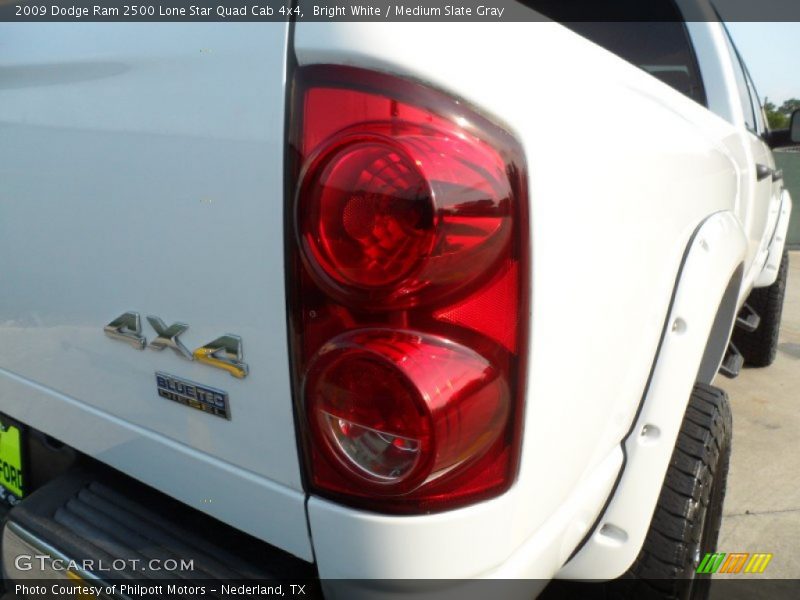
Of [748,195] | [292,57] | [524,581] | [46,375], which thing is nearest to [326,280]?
[292,57]

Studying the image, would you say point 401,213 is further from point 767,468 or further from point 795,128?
point 795,128

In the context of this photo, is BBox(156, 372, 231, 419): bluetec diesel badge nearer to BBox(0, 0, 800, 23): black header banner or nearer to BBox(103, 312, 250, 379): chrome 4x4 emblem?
BBox(103, 312, 250, 379): chrome 4x4 emblem

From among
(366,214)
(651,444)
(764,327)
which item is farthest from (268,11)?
(764,327)

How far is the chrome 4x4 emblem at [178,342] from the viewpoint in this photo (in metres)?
1.07

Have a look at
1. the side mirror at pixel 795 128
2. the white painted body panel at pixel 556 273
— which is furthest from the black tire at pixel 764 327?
the white painted body panel at pixel 556 273

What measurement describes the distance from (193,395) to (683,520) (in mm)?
1056

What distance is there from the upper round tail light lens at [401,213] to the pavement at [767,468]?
2.01 metres

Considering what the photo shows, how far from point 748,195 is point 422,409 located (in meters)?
1.85

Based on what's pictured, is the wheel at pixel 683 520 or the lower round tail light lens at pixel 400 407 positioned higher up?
the lower round tail light lens at pixel 400 407

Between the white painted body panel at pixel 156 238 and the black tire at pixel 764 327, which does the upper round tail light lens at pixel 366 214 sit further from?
the black tire at pixel 764 327

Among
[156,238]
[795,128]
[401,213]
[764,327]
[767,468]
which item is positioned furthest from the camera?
[764,327]

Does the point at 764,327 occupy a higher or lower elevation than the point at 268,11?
lower

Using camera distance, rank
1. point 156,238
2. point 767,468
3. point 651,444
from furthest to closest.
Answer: point 767,468, point 651,444, point 156,238

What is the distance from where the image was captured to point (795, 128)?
3225 millimetres
